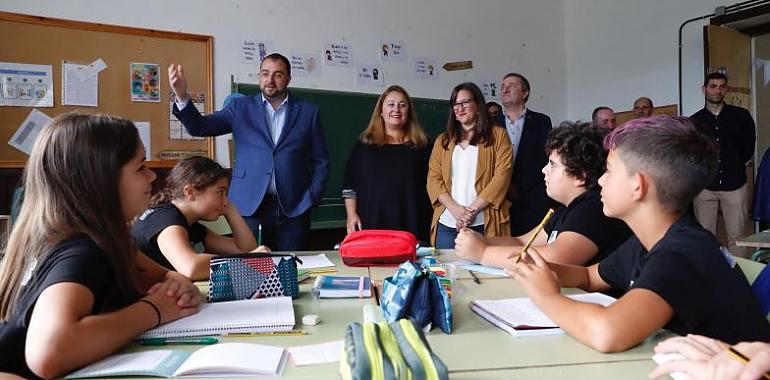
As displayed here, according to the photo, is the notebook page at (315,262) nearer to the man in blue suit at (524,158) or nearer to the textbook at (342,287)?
the textbook at (342,287)

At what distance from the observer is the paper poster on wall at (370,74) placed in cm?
456

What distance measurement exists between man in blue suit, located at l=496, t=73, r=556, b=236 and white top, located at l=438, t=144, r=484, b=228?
35 cm

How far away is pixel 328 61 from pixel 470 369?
3.84 m

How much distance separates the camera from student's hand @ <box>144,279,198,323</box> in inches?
42.7

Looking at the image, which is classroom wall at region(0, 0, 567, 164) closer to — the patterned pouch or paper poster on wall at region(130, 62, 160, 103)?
paper poster on wall at region(130, 62, 160, 103)

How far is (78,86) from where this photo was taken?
143 inches

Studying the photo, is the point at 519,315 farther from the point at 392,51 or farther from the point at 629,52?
the point at 629,52

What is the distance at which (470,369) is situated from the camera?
0.88 metres

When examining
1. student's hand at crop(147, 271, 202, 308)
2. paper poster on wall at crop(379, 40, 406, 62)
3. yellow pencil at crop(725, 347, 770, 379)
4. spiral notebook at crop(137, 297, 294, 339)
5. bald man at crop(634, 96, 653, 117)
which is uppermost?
paper poster on wall at crop(379, 40, 406, 62)

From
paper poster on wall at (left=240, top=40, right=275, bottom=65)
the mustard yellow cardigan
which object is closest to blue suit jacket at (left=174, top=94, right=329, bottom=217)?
the mustard yellow cardigan

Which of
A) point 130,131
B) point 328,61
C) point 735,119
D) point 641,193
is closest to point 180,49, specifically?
point 328,61

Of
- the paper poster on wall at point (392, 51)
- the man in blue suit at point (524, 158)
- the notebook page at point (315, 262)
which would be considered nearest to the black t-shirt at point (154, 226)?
the notebook page at point (315, 262)

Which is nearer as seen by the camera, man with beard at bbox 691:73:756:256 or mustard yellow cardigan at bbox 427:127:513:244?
mustard yellow cardigan at bbox 427:127:513:244

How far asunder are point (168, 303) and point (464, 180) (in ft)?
6.12
